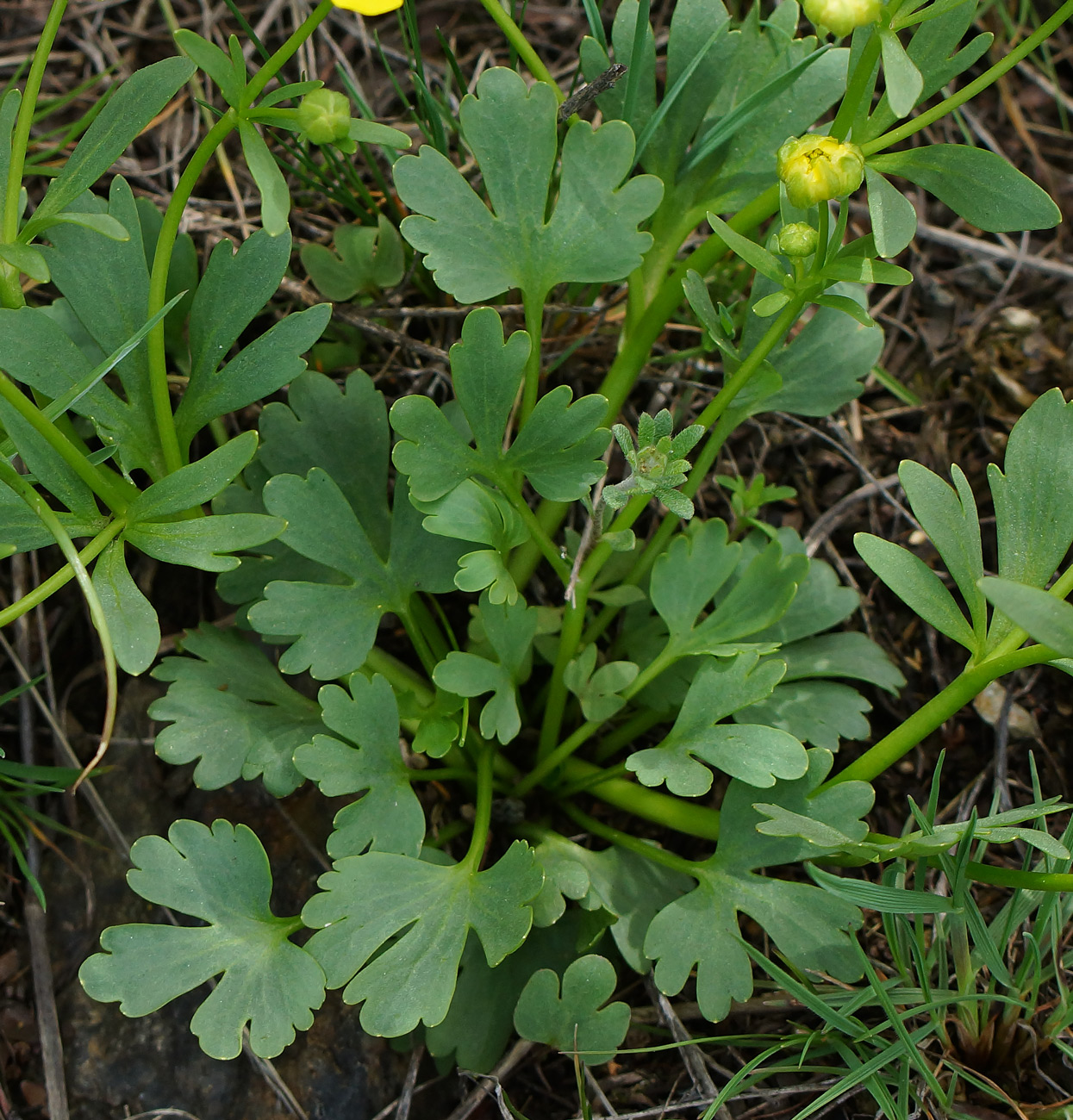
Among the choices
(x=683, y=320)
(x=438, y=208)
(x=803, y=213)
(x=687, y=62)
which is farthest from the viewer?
(x=683, y=320)

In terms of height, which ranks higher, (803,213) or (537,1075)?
(803,213)

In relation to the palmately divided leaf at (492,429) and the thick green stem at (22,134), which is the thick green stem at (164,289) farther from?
the palmately divided leaf at (492,429)

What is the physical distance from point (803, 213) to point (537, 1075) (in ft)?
4.80

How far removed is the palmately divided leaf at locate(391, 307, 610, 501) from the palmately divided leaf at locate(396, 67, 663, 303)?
114mm

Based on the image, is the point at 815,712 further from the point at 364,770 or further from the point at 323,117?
the point at 323,117

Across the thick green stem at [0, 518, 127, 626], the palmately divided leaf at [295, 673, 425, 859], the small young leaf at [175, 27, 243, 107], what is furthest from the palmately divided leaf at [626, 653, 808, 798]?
the small young leaf at [175, 27, 243, 107]

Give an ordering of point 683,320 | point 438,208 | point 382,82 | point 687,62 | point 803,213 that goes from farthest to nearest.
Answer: point 382,82 < point 683,320 < point 687,62 < point 438,208 < point 803,213

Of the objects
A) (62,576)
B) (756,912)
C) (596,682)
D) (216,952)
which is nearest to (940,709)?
(756,912)

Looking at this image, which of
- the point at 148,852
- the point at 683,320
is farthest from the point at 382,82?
the point at 148,852

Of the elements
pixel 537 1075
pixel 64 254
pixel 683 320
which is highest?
pixel 64 254

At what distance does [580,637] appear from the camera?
1861mm

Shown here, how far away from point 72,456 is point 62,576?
0.17 meters

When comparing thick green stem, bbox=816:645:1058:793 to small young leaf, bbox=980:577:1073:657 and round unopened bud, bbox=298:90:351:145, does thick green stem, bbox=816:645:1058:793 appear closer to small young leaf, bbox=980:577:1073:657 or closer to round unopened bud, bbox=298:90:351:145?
small young leaf, bbox=980:577:1073:657

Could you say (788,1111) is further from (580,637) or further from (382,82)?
(382,82)
